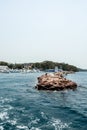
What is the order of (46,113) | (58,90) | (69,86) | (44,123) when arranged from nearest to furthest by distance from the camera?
(44,123) < (46,113) < (58,90) < (69,86)

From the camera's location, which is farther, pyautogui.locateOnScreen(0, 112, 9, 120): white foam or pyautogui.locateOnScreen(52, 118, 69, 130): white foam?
pyautogui.locateOnScreen(0, 112, 9, 120): white foam

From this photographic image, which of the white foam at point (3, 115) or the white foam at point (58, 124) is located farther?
the white foam at point (3, 115)

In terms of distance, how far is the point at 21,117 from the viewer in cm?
3494

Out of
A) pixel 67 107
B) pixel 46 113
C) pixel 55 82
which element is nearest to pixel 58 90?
pixel 55 82

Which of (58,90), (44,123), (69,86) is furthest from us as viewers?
(69,86)

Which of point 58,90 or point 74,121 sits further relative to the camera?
point 58,90

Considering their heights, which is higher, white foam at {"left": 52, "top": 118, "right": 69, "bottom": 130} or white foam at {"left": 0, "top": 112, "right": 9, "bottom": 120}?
white foam at {"left": 0, "top": 112, "right": 9, "bottom": 120}

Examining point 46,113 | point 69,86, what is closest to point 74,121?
point 46,113

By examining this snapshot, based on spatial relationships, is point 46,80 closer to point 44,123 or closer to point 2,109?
point 2,109

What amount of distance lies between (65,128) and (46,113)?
806cm

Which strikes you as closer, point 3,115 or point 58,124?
point 58,124

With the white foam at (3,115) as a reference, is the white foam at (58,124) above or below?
below

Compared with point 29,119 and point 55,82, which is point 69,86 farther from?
point 29,119

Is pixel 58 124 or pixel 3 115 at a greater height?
pixel 3 115
